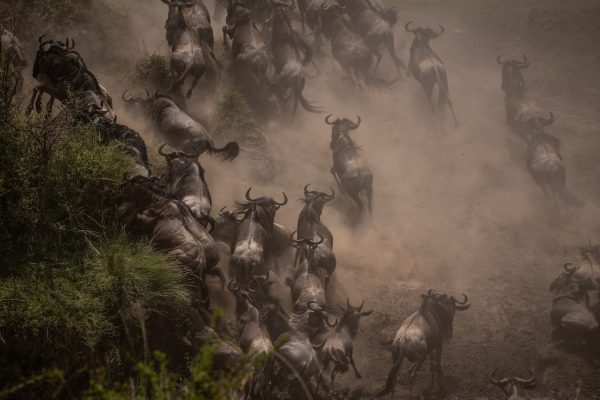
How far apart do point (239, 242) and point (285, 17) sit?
27.7ft

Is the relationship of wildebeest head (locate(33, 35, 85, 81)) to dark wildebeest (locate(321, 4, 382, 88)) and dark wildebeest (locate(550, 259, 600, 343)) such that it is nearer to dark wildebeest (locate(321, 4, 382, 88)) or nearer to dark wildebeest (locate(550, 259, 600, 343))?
dark wildebeest (locate(321, 4, 382, 88))

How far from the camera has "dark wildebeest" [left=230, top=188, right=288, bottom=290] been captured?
28.7 ft

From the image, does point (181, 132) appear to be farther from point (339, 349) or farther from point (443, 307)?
point (443, 307)

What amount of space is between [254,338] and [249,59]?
808 centimetres

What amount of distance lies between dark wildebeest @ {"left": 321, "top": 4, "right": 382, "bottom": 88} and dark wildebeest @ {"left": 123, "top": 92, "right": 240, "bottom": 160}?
22.1 ft

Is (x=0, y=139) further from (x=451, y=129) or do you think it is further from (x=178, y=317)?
(x=451, y=129)

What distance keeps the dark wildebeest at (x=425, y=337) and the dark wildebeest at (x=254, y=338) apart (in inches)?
79.9

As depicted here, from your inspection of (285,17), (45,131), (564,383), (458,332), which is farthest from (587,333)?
(285,17)

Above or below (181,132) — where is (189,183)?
below

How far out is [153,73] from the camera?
12.4m

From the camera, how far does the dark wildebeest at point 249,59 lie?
13.3 m

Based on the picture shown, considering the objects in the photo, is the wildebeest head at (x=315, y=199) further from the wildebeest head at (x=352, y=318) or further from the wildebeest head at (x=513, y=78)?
the wildebeest head at (x=513, y=78)

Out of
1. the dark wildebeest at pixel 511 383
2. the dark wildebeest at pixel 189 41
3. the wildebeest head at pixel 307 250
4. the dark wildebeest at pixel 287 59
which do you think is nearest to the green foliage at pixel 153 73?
the dark wildebeest at pixel 189 41

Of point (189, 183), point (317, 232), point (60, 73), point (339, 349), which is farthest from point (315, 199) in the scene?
point (60, 73)
